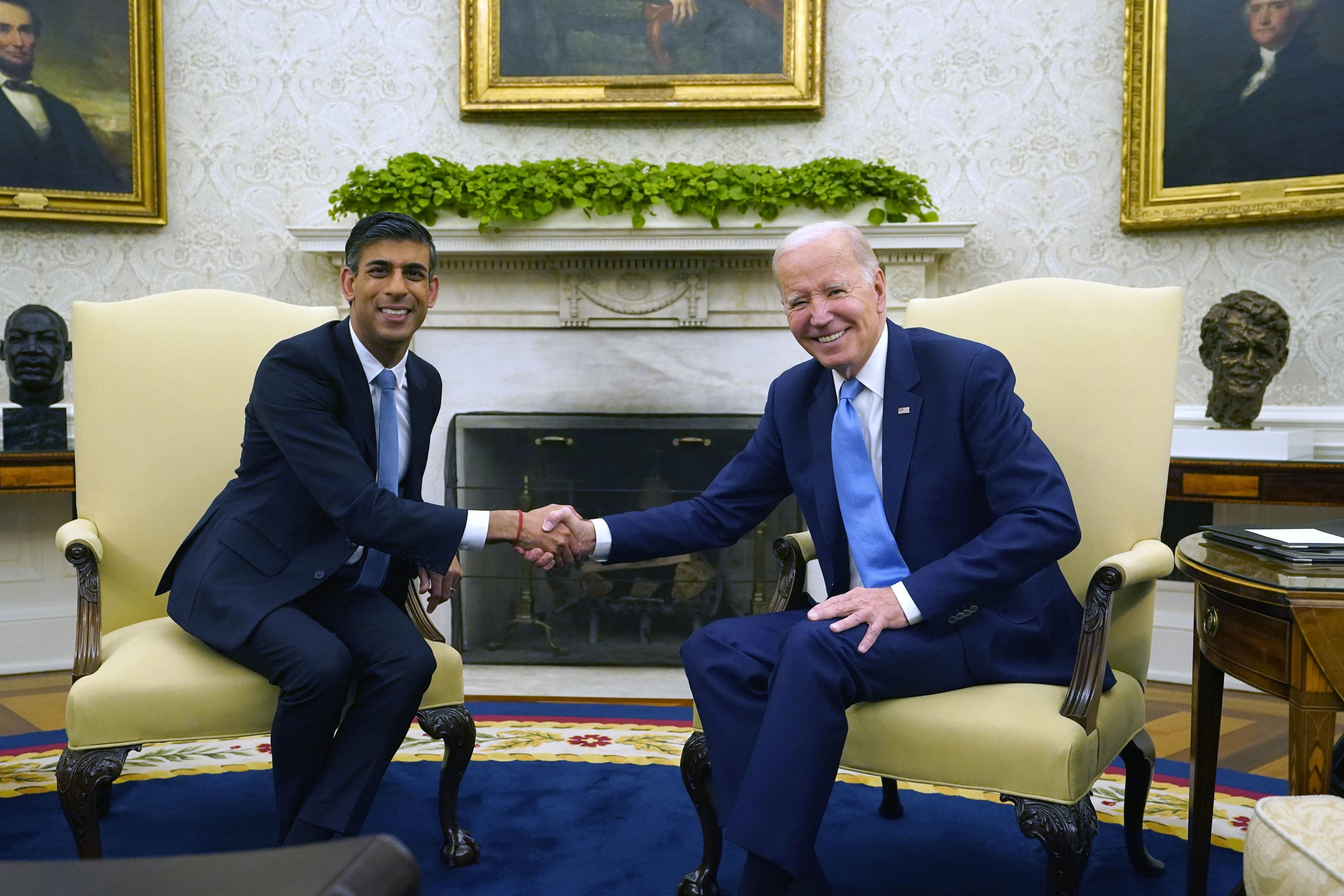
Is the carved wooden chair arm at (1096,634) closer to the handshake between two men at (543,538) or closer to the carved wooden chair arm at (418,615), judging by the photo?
the handshake between two men at (543,538)

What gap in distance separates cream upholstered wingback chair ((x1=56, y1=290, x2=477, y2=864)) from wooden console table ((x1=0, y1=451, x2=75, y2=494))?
1201 millimetres

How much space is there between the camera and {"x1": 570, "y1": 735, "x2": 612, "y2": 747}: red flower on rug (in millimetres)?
3180

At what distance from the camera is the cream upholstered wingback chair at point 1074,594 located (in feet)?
5.68

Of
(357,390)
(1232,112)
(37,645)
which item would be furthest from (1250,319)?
(37,645)

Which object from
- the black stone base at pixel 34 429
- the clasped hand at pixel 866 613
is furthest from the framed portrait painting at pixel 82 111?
the clasped hand at pixel 866 613

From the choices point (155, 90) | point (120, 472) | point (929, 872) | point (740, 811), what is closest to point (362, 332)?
point (120, 472)

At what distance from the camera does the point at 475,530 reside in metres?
2.32

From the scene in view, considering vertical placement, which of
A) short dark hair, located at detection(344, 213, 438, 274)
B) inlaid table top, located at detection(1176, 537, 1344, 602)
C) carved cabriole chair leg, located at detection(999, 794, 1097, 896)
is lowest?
carved cabriole chair leg, located at detection(999, 794, 1097, 896)

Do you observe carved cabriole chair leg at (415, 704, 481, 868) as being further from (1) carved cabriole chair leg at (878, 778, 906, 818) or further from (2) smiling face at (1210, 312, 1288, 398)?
(2) smiling face at (1210, 312, 1288, 398)

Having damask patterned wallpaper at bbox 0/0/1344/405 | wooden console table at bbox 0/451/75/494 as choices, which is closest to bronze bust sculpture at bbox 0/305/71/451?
wooden console table at bbox 0/451/75/494

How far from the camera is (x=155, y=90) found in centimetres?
419

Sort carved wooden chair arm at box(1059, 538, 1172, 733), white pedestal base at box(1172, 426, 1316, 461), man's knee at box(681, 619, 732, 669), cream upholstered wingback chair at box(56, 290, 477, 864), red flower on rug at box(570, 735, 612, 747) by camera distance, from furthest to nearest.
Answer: white pedestal base at box(1172, 426, 1316, 461), red flower on rug at box(570, 735, 612, 747), cream upholstered wingback chair at box(56, 290, 477, 864), man's knee at box(681, 619, 732, 669), carved wooden chair arm at box(1059, 538, 1172, 733)

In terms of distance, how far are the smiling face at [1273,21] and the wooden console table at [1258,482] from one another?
1.59 m

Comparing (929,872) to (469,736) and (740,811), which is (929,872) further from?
(469,736)
